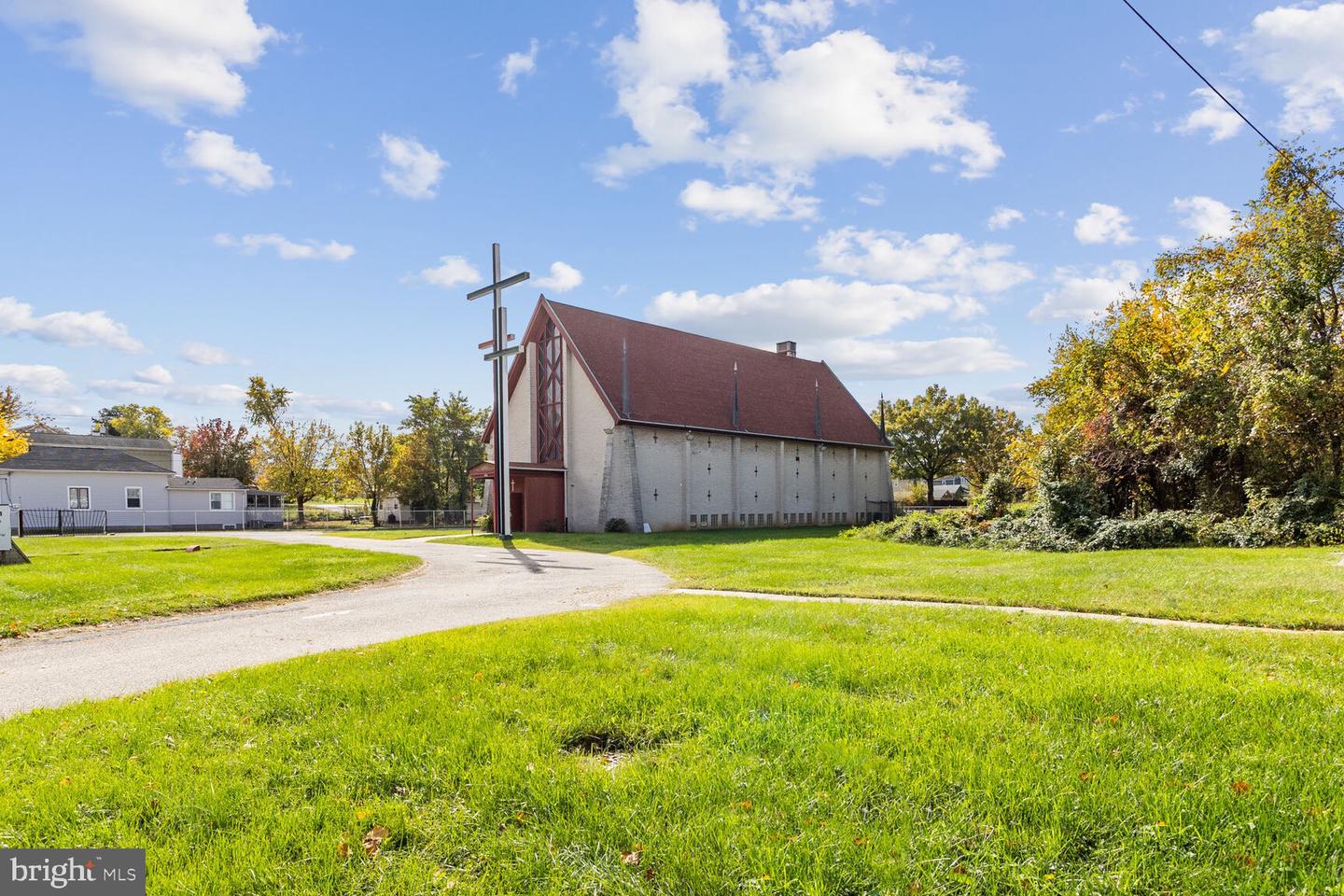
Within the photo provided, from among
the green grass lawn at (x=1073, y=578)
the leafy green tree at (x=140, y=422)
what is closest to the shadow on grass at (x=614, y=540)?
the green grass lawn at (x=1073, y=578)

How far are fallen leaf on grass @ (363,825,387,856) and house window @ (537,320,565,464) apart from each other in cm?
3313

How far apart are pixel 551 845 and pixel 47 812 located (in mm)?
2519

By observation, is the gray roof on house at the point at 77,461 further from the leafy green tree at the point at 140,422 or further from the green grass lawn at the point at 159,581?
the leafy green tree at the point at 140,422

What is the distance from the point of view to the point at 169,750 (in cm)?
425

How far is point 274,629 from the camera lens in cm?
899

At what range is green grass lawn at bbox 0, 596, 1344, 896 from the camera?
9.83 ft

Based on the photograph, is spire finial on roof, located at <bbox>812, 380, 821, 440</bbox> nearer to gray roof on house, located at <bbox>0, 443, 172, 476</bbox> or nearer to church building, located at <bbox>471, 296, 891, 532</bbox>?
church building, located at <bbox>471, 296, 891, 532</bbox>

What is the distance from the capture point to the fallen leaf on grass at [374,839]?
3.23m

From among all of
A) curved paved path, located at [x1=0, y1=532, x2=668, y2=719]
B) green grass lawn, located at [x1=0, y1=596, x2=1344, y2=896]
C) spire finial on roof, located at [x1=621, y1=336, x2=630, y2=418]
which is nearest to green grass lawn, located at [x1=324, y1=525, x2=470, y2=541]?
spire finial on roof, located at [x1=621, y1=336, x2=630, y2=418]

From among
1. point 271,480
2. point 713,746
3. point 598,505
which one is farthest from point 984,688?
point 271,480

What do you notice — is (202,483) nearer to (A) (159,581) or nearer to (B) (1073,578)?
(A) (159,581)

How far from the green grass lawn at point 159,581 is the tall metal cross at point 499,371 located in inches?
353

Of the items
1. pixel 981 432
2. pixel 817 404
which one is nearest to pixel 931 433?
pixel 981 432

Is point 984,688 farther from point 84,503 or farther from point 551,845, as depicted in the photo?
point 84,503
